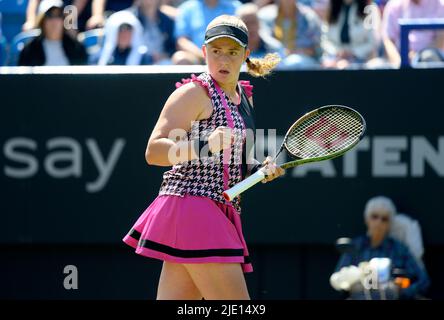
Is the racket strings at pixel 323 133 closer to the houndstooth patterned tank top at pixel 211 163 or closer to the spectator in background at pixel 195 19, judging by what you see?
the houndstooth patterned tank top at pixel 211 163

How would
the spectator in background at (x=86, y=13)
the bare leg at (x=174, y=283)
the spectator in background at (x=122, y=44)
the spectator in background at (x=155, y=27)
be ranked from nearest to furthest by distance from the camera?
the bare leg at (x=174, y=283) < the spectator in background at (x=122, y=44) < the spectator in background at (x=155, y=27) < the spectator in background at (x=86, y=13)

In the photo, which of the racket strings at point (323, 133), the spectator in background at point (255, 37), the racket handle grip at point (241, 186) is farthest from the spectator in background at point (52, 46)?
the racket handle grip at point (241, 186)

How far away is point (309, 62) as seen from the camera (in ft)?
27.2

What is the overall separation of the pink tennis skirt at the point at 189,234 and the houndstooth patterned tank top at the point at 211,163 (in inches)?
1.7

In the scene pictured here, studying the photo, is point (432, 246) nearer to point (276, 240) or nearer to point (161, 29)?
point (276, 240)

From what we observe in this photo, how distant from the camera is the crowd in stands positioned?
8.17 meters

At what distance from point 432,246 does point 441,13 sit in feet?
6.07

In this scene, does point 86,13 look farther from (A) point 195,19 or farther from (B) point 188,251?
(B) point 188,251

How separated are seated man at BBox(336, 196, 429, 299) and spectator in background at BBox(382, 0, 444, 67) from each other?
1205 millimetres

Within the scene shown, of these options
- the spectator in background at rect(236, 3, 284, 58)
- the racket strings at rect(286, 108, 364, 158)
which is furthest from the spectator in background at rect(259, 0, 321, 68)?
the racket strings at rect(286, 108, 364, 158)

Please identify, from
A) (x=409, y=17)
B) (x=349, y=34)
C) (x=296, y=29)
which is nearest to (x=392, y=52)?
(x=409, y=17)

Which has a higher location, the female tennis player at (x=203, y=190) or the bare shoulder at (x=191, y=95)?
the bare shoulder at (x=191, y=95)

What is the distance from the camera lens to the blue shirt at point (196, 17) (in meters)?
8.51
